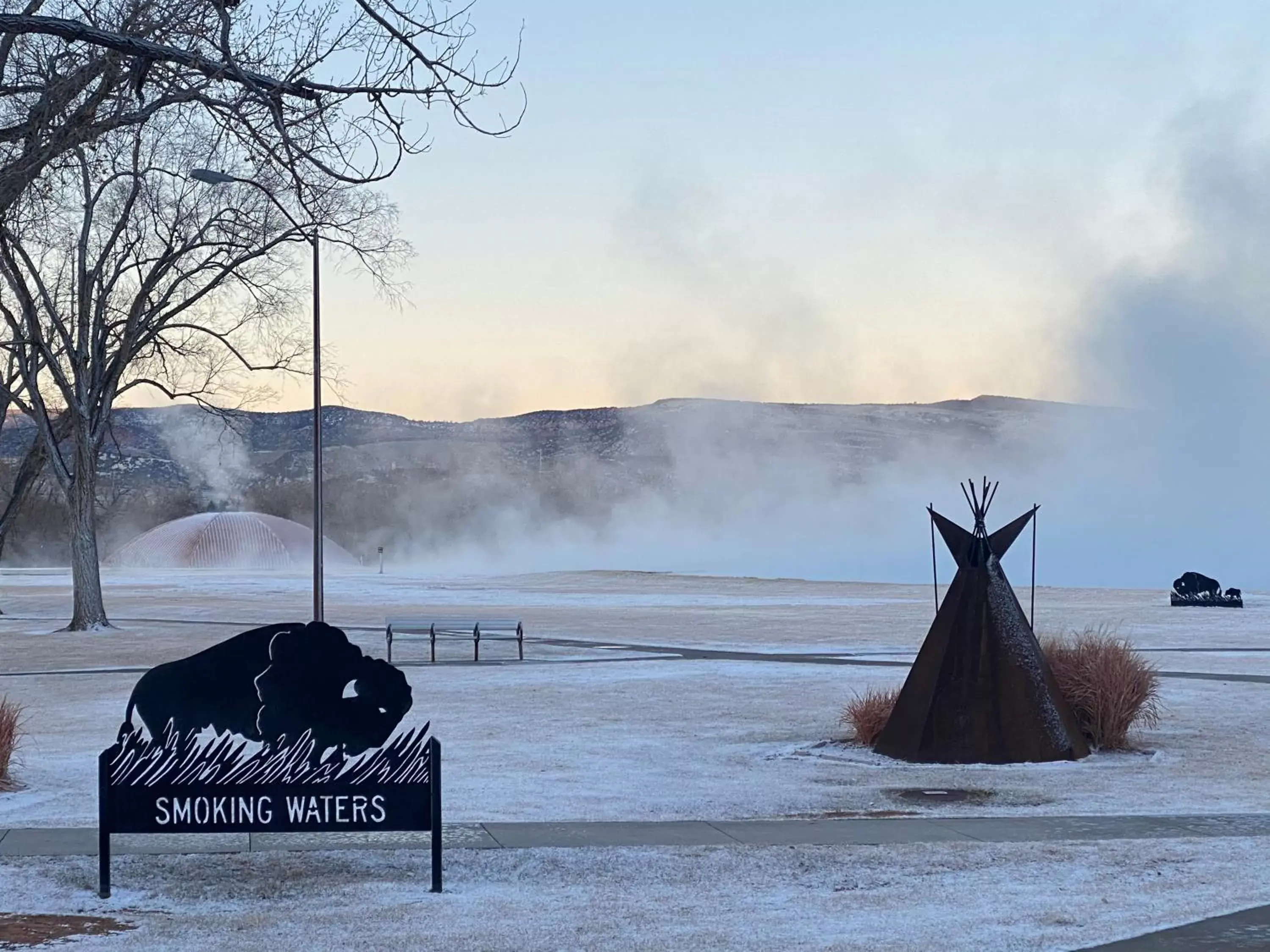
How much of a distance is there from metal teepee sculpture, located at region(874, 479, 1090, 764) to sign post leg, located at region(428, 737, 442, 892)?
630 cm

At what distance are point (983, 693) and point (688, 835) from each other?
15.0ft

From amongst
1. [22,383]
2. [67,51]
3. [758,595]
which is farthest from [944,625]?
[758,595]

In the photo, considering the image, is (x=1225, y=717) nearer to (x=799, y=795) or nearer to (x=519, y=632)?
(x=799, y=795)

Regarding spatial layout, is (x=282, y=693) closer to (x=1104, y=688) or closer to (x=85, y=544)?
(x=1104, y=688)

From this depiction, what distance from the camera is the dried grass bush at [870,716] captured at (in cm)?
1457

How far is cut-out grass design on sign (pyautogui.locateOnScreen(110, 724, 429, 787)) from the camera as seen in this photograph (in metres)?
8.51

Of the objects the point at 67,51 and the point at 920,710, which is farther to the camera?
the point at 920,710

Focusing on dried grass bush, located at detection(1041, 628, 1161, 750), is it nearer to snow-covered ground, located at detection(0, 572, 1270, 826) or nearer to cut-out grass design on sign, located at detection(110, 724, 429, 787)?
snow-covered ground, located at detection(0, 572, 1270, 826)

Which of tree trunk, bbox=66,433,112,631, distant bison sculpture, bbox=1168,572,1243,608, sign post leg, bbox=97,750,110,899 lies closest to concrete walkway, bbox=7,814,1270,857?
sign post leg, bbox=97,750,110,899

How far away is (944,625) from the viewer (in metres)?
13.9

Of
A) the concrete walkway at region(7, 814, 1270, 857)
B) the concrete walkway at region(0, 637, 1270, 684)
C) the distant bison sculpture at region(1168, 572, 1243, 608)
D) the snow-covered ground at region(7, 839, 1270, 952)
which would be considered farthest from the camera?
the distant bison sculpture at region(1168, 572, 1243, 608)

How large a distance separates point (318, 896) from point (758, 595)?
53.1 meters

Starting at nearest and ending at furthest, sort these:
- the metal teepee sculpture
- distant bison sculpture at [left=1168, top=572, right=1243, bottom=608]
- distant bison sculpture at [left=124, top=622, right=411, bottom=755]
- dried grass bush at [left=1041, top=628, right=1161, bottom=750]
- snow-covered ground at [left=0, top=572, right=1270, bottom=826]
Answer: distant bison sculpture at [left=124, top=622, right=411, bottom=755], snow-covered ground at [left=0, top=572, right=1270, bottom=826], the metal teepee sculpture, dried grass bush at [left=1041, top=628, right=1161, bottom=750], distant bison sculpture at [left=1168, top=572, right=1243, bottom=608]

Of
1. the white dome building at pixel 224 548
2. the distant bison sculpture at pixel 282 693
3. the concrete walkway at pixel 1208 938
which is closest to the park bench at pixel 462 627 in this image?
the distant bison sculpture at pixel 282 693
